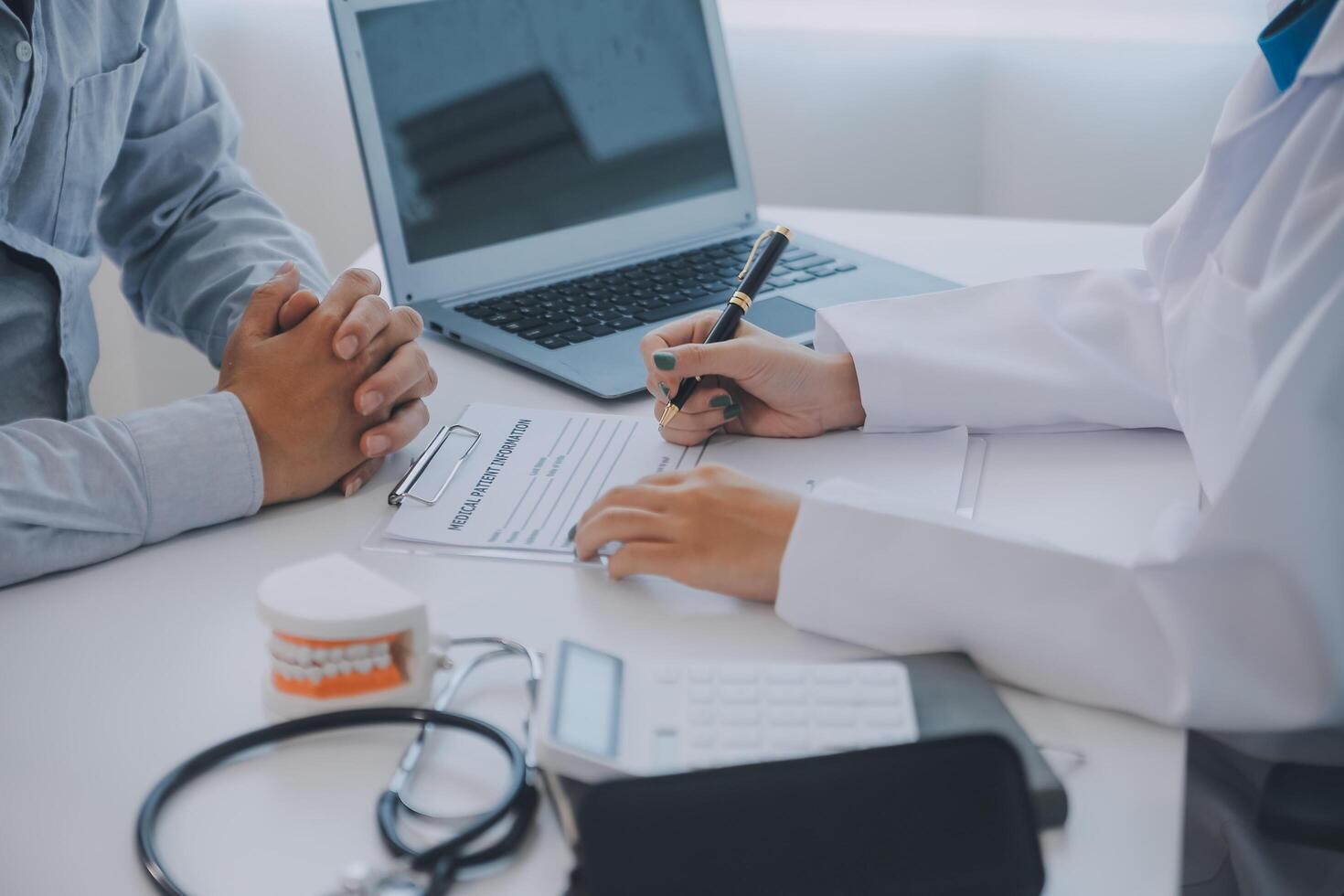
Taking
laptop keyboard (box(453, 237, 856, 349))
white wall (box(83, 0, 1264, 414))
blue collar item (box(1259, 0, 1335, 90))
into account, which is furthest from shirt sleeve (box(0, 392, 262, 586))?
white wall (box(83, 0, 1264, 414))

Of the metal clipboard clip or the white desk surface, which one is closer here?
the white desk surface

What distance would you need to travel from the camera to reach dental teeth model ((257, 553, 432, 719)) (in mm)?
603

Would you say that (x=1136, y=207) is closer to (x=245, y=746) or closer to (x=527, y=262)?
(x=527, y=262)

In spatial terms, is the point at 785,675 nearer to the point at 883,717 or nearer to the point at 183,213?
the point at 883,717

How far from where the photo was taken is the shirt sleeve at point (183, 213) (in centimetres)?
117

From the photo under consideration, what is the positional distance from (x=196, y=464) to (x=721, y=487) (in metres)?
0.36

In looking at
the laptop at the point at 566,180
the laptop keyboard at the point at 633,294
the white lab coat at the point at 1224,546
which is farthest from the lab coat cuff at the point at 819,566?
the laptop keyboard at the point at 633,294

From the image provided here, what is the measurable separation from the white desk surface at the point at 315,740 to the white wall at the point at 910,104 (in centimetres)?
133

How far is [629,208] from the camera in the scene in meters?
1.28

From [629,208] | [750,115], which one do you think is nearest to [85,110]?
[629,208]

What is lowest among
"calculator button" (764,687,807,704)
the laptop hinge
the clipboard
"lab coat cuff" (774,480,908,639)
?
"calculator button" (764,687,807,704)

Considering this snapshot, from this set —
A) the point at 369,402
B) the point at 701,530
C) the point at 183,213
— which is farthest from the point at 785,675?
the point at 183,213

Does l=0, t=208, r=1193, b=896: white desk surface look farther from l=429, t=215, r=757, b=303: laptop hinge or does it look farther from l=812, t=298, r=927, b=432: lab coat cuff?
l=429, t=215, r=757, b=303: laptop hinge

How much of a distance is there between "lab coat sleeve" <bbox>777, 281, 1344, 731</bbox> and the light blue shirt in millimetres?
481
